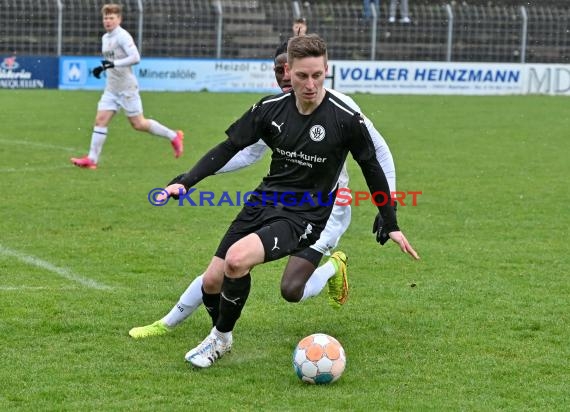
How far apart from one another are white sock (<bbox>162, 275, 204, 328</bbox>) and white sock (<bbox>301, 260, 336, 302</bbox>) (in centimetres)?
69

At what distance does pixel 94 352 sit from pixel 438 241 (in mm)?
4370

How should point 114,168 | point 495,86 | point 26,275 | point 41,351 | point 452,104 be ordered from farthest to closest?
point 495,86 → point 452,104 → point 114,168 → point 26,275 → point 41,351

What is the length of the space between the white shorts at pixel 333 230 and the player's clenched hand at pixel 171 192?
1.01 m

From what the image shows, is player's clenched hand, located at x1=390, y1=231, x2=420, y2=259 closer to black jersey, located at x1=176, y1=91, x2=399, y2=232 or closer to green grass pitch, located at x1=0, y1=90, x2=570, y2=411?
black jersey, located at x1=176, y1=91, x2=399, y2=232

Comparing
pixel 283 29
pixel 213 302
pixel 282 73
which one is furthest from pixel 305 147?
pixel 283 29

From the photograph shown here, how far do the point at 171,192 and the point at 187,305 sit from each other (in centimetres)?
87

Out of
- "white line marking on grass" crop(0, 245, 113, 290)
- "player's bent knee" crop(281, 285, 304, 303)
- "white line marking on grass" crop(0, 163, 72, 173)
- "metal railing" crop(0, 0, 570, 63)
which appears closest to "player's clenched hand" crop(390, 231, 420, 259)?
"player's bent knee" crop(281, 285, 304, 303)

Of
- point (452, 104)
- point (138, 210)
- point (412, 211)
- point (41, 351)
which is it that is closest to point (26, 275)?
point (41, 351)

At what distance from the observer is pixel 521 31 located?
105 feet

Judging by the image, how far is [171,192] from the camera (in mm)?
5367

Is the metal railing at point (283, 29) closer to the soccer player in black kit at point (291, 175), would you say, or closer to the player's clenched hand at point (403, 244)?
the soccer player in black kit at point (291, 175)

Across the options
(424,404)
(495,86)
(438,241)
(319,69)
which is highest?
(319,69)

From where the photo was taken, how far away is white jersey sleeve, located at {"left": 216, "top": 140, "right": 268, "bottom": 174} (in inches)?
233

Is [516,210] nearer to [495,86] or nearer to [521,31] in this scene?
[495,86]
